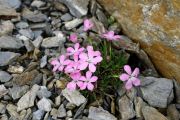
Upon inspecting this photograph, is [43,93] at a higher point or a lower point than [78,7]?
lower

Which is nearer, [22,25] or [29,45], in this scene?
[29,45]

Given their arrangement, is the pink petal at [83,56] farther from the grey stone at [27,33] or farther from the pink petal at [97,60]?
the grey stone at [27,33]

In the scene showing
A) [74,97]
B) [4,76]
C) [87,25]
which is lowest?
[74,97]

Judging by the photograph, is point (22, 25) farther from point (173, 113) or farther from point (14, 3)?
point (173, 113)

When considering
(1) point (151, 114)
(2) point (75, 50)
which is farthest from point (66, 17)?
(1) point (151, 114)

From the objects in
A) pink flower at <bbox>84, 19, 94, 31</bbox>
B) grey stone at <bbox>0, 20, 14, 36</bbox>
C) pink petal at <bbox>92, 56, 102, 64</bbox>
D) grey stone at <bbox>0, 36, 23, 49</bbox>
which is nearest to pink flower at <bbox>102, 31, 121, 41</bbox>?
pink flower at <bbox>84, 19, 94, 31</bbox>

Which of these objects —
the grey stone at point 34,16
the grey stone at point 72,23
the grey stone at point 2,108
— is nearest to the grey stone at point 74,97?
the grey stone at point 2,108

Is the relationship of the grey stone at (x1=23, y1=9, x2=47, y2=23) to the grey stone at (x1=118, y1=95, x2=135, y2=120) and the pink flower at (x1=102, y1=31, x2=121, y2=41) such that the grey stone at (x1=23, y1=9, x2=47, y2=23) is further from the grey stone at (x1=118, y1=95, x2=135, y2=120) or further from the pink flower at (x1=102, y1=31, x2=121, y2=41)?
the grey stone at (x1=118, y1=95, x2=135, y2=120)
